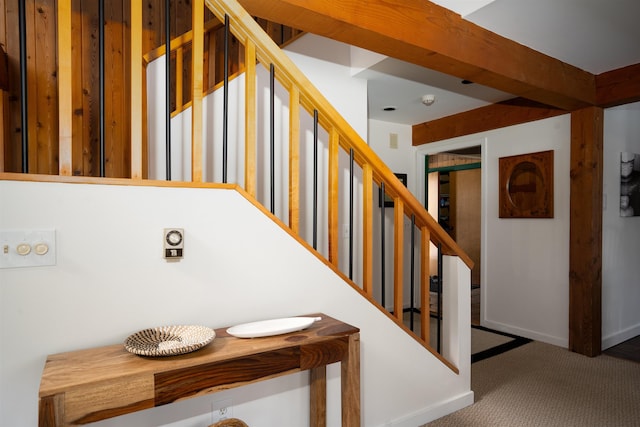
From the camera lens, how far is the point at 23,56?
119 centimetres

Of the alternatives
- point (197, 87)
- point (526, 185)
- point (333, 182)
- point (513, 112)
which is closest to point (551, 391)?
point (526, 185)

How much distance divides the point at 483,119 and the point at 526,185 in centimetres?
85

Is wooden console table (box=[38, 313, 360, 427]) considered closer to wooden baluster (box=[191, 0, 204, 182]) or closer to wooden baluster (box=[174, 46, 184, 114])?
wooden baluster (box=[191, 0, 204, 182])

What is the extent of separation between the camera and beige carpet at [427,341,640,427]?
7.41 ft

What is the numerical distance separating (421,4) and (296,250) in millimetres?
1478

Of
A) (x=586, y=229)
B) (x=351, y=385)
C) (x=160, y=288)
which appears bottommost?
(x=351, y=385)

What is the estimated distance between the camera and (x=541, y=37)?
2459mm

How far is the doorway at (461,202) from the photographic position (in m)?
6.47

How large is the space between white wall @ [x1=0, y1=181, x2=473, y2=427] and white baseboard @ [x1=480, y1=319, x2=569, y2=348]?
235 cm

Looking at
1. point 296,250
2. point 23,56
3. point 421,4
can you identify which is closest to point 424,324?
point 296,250

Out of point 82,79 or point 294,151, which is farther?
point 82,79

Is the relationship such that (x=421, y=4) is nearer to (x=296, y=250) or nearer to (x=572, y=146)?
(x=296, y=250)

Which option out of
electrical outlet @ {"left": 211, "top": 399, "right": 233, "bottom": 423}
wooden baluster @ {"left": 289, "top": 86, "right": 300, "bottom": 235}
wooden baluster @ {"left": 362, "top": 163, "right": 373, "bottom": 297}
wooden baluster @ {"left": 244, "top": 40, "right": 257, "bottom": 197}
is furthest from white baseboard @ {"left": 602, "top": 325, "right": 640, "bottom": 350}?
wooden baluster @ {"left": 244, "top": 40, "right": 257, "bottom": 197}

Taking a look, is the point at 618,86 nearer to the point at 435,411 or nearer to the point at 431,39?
the point at 431,39
